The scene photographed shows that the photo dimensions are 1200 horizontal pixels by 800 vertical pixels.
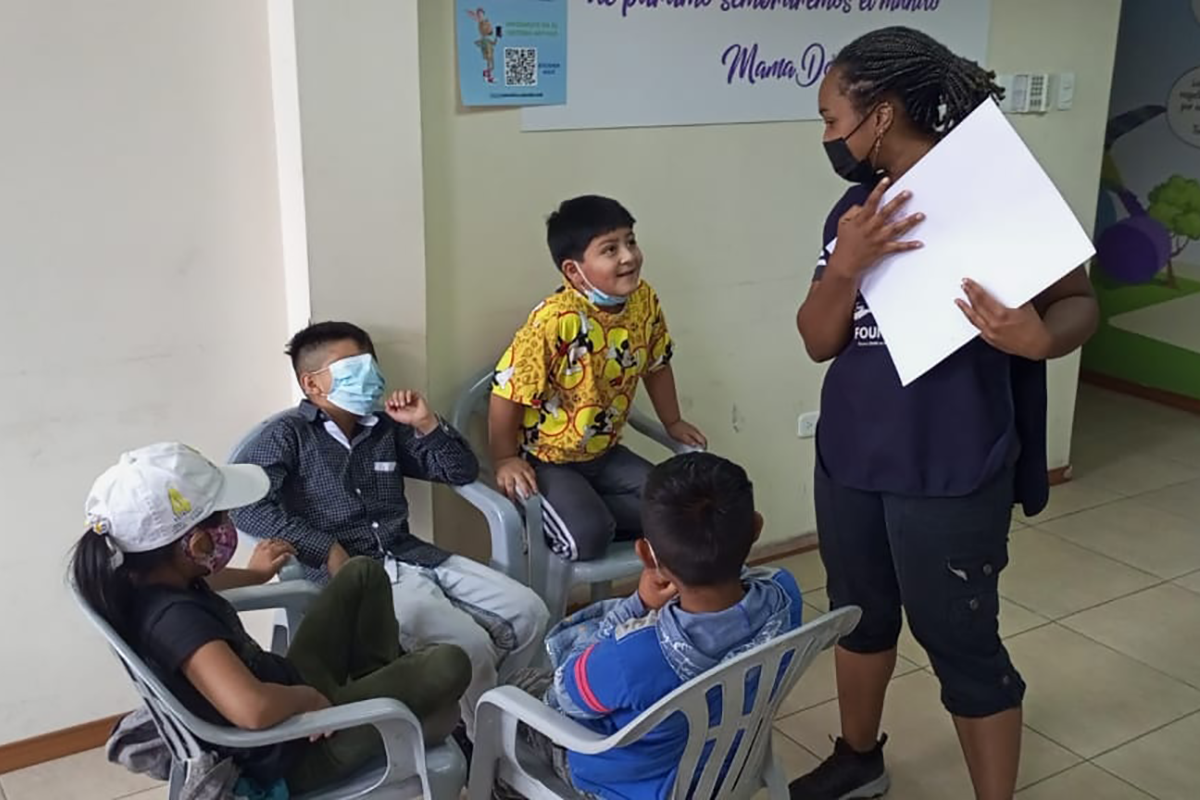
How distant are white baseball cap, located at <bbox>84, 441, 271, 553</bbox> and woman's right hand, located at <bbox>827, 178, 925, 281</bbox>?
983mm

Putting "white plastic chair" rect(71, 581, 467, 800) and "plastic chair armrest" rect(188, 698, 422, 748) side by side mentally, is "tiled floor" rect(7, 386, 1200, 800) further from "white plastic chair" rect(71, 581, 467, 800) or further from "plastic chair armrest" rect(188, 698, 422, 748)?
"plastic chair armrest" rect(188, 698, 422, 748)

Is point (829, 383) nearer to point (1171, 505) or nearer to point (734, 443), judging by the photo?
point (734, 443)

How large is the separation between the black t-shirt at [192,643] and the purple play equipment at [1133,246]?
15.0 feet

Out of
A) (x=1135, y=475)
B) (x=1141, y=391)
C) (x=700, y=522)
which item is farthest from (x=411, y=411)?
(x=1141, y=391)

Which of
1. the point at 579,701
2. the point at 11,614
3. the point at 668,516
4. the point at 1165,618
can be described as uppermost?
the point at 668,516

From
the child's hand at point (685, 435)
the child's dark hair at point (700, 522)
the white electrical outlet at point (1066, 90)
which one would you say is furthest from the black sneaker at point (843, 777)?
the white electrical outlet at point (1066, 90)

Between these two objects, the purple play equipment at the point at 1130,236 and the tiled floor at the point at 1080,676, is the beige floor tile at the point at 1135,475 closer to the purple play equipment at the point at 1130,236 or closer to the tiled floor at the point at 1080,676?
the tiled floor at the point at 1080,676

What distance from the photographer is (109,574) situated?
161cm

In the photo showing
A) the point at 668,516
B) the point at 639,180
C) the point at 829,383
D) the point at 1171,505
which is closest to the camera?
the point at 668,516

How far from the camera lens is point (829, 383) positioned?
78.7 inches

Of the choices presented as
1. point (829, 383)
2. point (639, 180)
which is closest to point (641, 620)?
point (829, 383)

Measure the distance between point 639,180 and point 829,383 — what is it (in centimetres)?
104

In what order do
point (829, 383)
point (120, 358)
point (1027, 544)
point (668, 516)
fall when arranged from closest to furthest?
point (668, 516) < point (829, 383) < point (120, 358) < point (1027, 544)

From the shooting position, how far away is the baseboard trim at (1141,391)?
5.05 meters
